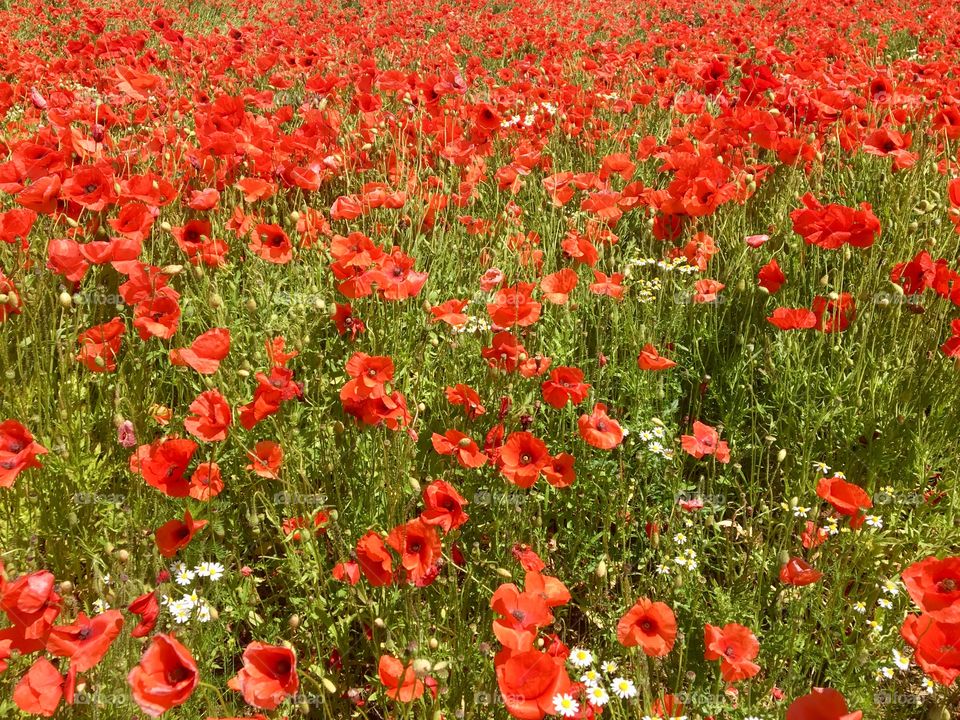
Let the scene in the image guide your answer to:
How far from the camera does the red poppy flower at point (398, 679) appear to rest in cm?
156

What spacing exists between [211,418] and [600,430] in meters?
1.04

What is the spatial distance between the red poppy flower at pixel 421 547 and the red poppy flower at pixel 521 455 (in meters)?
0.30

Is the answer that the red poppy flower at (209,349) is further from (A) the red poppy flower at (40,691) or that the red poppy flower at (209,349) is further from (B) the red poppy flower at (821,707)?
(B) the red poppy flower at (821,707)

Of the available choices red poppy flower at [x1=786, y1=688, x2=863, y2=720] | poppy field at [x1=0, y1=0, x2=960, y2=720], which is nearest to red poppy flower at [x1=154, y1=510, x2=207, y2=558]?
poppy field at [x1=0, y1=0, x2=960, y2=720]

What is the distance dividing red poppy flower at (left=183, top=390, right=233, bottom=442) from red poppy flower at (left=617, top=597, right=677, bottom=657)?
1.09m

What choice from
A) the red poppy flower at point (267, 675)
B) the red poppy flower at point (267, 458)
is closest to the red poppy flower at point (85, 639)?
the red poppy flower at point (267, 675)

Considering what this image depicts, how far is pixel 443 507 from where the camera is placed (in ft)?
5.82

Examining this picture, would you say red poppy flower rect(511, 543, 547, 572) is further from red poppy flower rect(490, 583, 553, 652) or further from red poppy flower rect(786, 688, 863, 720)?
red poppy flower rect(786, 688, 863, 720)

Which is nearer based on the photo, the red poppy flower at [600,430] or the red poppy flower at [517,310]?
the red poppy flower at [600,430]

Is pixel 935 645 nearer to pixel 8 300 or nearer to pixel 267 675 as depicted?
pixel 267 675

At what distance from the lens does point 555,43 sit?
8.44 m

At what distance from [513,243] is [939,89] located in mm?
3200

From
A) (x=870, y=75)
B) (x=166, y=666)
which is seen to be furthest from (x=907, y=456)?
(x=870, y=75)

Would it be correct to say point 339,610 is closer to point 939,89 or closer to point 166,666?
point 166,666
